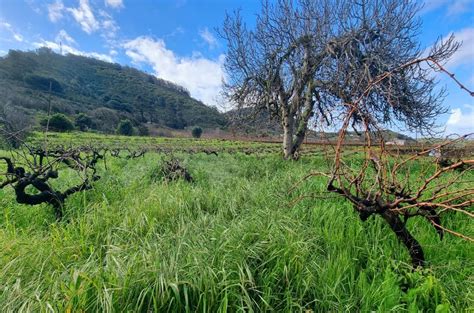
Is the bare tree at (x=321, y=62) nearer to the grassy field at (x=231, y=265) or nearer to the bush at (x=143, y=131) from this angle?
the grassy field at (x=231, y=265)

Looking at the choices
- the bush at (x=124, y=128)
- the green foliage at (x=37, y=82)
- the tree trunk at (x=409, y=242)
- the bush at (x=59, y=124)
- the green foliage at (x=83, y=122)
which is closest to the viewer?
the tree trunk at (x=409, y=242)

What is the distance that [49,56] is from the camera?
89.9 metres

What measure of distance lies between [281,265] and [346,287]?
59 cm

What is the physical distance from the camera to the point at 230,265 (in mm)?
2188

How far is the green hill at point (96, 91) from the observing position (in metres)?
52.8

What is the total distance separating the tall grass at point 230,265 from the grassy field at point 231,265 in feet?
0.03

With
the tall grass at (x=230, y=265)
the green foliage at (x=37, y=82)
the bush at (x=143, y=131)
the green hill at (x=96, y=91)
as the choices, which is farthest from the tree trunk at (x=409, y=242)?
the green foliage at (x=37, y=82)

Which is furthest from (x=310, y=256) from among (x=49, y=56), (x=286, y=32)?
(x=49, y=56)

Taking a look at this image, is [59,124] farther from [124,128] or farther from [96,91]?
[96,91]

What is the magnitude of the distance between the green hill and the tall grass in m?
46.5

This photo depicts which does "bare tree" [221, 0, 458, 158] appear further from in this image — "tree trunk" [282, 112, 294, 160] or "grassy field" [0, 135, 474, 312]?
"grassy field" [0, 135, 474, 312]

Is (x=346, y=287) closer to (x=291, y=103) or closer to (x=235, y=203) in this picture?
(x=235, y=203)

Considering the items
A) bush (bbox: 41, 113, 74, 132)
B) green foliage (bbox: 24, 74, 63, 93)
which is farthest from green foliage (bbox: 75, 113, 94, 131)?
green foliage (bbox: 24, 74, 63, 93)

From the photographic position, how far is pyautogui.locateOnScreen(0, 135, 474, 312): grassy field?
5.92ft
